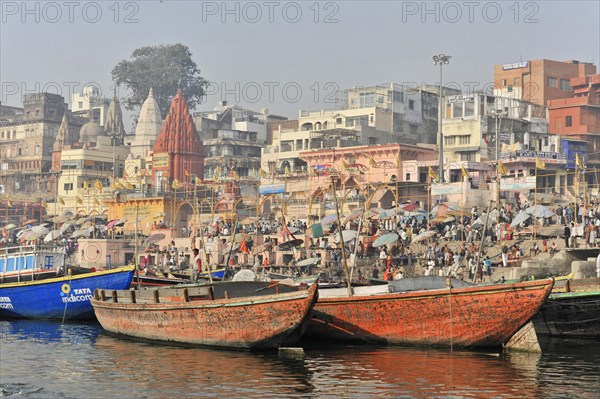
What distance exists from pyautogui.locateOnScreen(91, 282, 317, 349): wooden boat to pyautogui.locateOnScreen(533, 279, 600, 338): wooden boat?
6.71 m

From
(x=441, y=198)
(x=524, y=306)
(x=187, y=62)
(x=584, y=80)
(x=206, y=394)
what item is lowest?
(x=206, y=394)

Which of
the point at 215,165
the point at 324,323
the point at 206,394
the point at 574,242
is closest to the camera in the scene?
the point at 206,394

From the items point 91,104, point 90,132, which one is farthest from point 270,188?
point 91,104

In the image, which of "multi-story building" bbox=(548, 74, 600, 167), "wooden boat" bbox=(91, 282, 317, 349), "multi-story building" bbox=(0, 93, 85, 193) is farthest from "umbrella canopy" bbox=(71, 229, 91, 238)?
"multi-story building" bbox=(0, 93, 85, 193)

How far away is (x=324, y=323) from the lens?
76.0 ft

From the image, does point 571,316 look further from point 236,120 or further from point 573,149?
point 236,120

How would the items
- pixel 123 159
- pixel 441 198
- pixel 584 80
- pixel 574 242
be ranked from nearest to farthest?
pixel 574 242, pixel 441 198, pixel 584 80, pixel 123 159

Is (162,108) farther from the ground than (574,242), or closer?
farther from the ground

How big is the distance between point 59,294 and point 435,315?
42.8 ft

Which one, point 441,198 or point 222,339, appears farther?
point 441,198

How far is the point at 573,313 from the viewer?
2483 cm

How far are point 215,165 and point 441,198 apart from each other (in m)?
30.4

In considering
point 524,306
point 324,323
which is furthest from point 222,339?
point 524,306

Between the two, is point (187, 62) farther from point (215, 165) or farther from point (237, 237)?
point (237, 237)
